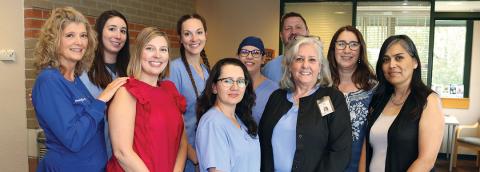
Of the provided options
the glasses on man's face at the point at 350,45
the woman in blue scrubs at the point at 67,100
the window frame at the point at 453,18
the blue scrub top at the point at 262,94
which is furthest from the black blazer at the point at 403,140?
the window frame at the point at 453,18

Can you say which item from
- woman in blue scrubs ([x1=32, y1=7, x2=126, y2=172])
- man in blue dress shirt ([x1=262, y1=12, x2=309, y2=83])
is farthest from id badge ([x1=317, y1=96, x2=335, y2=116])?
man in blue dress shirt ([x1=262, y1=12, x2=309, y2=83])

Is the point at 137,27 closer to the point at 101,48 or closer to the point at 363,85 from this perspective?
the point at 101,48

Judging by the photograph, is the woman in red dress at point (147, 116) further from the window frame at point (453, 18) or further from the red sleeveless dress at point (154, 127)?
the window frame at point (453, 18)

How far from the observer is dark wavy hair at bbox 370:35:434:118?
2014 millimetres

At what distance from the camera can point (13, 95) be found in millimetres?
3094

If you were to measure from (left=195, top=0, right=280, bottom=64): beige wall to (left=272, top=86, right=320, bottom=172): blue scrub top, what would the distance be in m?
3.91

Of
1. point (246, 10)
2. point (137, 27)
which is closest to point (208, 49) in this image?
point (246, 10)

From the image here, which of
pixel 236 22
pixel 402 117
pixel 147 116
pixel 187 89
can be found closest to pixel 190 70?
pixel 187 89

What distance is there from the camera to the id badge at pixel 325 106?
1.99m

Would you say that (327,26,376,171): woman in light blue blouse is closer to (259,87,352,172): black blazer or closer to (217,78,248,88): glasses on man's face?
(259,87,352,172): black blazer

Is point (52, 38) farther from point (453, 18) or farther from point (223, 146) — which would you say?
point (453, 18)

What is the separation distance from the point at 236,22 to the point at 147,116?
4332 mm

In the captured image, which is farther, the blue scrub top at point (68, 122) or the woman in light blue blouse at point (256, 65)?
the woman in light blue blouse at point (256, 65)

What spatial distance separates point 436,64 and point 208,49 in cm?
402
